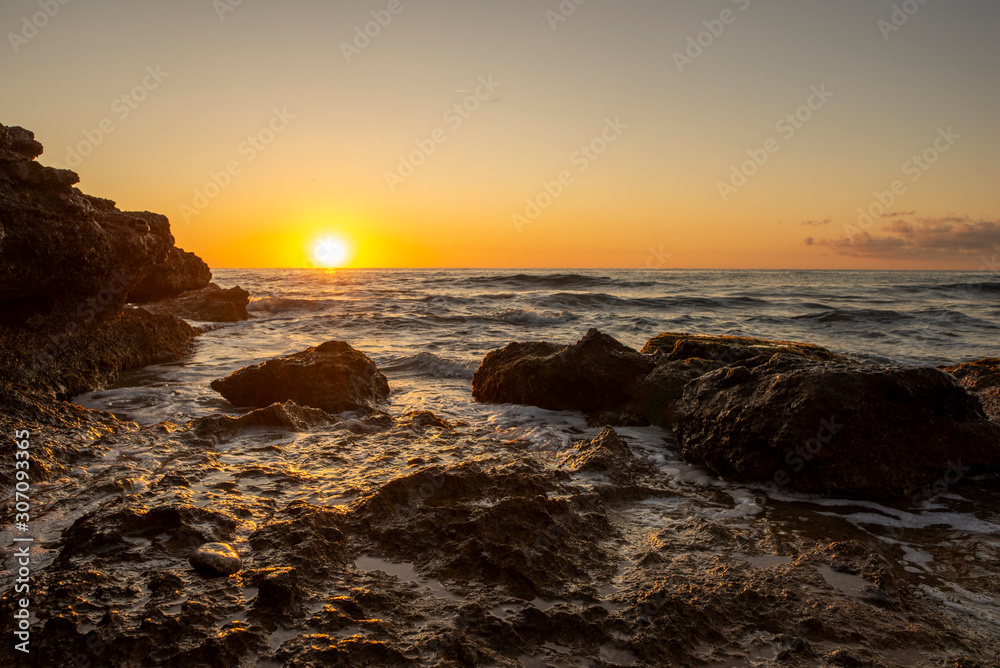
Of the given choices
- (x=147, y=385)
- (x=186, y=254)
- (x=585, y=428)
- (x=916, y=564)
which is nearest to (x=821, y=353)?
(x=585, y=428)

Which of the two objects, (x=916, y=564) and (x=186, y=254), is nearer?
(x=916, y=564)

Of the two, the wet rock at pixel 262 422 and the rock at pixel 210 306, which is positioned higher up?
the rock at pixel 210 306

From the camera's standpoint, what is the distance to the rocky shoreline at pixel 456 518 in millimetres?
2125

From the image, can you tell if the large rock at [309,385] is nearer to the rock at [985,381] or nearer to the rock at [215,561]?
Answer: the rock at [215,561]

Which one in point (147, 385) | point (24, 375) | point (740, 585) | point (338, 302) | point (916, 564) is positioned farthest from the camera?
point (338, 302)

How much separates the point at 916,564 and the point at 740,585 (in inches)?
43.6

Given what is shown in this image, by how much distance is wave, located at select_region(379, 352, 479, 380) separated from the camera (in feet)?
27.7

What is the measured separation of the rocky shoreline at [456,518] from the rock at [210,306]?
1009cm

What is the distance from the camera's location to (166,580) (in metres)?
2.35

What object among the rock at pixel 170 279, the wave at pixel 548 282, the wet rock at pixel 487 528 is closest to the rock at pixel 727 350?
the wet rock at pixel 487 528

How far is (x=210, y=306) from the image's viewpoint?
16062mm

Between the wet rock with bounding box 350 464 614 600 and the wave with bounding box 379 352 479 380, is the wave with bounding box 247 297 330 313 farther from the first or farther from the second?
the wet rock with bounding box 350 464 614 600

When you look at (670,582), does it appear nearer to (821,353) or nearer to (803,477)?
(803,477)

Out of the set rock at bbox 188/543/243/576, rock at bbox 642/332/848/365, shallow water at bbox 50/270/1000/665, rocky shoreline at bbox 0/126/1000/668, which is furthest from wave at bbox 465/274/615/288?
rock at bbox 188/543/243/576
